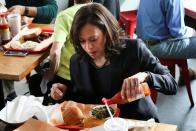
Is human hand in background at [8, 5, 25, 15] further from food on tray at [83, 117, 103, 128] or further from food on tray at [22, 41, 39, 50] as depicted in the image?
food on tray at [83, 117, 103, 128]

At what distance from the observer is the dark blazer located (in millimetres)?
1481

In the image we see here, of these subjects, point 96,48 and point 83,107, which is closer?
point 83,107

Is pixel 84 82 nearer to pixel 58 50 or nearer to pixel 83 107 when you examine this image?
pixel 83 107

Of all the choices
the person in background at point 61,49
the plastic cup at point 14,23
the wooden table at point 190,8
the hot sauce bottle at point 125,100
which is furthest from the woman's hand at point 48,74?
the wooden table at point 190,8

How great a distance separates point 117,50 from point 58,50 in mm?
514

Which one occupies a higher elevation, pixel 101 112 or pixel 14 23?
pixel 14 23

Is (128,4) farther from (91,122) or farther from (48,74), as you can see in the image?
(91,122)

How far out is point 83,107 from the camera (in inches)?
52.3

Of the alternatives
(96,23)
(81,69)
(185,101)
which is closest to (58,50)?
(81,69)

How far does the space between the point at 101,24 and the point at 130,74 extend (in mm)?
271

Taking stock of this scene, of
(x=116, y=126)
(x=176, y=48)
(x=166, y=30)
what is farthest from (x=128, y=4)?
(x=116, y=126)

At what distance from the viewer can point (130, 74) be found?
1.53m

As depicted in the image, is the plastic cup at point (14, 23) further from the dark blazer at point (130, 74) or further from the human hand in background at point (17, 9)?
the dark blazer at point (130, 74)

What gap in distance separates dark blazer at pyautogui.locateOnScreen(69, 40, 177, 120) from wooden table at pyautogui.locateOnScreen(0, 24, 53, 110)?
279 millimetres
